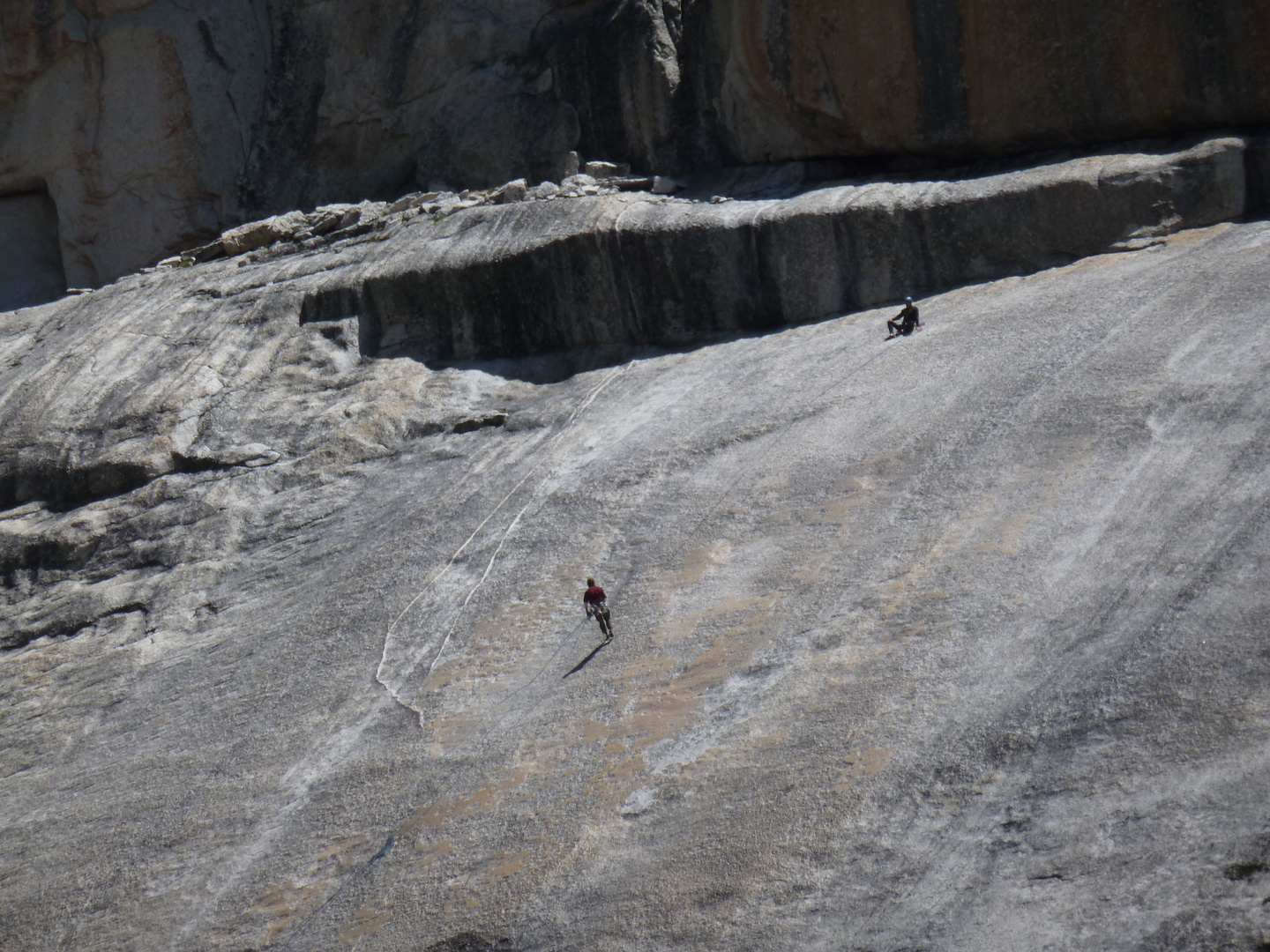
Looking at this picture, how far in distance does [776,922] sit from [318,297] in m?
10.4

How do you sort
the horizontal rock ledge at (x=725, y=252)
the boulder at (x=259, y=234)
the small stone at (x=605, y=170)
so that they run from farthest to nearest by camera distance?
the boulder at (x=259, y=234) < the small stone at (x=605, y=170) < the horizontal rock ledge at (x=725, y=252)

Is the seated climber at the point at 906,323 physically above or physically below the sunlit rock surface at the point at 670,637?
→ above

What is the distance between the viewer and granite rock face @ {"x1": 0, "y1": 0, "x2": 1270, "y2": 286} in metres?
14.0

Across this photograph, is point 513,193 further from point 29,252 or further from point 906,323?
point 29,252

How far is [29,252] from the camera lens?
21.8 metres

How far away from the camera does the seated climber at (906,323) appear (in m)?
12.6

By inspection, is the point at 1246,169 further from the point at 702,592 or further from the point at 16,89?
the point at 16,89

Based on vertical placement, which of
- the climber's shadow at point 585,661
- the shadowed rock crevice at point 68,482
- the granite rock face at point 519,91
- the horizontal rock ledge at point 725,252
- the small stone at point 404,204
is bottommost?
the climber's shadow at point 585,661

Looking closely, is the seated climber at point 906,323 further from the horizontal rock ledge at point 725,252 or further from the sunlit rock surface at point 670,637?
the horizontal rock ledge at point 725,252

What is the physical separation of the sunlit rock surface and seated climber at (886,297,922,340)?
0.32 m

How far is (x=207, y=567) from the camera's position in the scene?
12656mm

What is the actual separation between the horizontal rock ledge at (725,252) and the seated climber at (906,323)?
3.23 ft

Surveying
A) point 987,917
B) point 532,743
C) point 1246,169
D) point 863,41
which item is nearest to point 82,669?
point 532,743

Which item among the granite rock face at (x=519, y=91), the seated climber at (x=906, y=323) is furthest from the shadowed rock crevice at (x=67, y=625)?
the granite rock face at (x=519, y=91)
